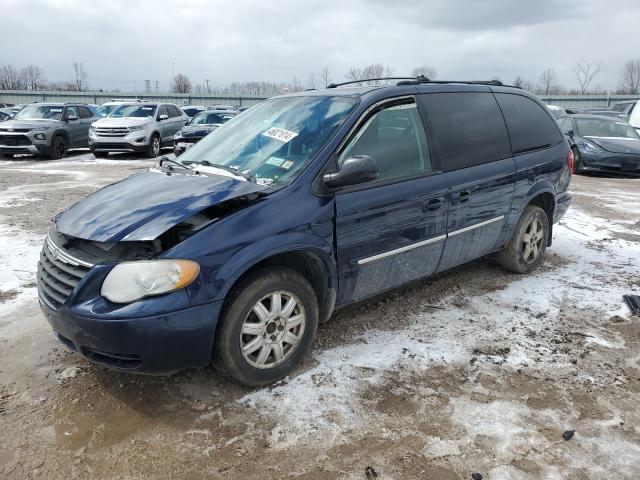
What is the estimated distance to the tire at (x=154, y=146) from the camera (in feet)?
52.5

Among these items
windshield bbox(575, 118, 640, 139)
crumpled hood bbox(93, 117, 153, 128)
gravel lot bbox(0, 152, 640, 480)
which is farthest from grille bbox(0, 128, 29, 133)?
windshield bbox(575, 118, 640, 139)

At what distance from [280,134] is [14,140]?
14.1m

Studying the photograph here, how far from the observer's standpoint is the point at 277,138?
3598 mm

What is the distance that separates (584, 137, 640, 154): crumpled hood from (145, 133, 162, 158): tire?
40.7 ft

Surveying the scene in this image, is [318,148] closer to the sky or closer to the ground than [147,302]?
closer to the sky

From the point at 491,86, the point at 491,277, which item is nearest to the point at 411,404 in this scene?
the point at 491,277

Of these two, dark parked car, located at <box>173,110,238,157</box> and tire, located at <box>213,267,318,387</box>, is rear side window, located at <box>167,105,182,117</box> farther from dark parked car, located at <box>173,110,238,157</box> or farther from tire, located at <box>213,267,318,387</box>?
tire, located at <box>213,267,318,387</box>

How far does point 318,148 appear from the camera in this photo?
334 cm

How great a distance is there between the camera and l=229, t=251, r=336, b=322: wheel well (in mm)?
3119

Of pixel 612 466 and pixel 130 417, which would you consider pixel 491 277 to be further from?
pixel 130 417

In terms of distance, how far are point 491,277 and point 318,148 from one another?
8.65ft

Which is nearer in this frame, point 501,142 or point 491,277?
point 501,142

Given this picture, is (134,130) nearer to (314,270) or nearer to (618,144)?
(618,144)

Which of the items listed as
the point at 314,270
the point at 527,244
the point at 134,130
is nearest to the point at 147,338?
the point at 314,270
